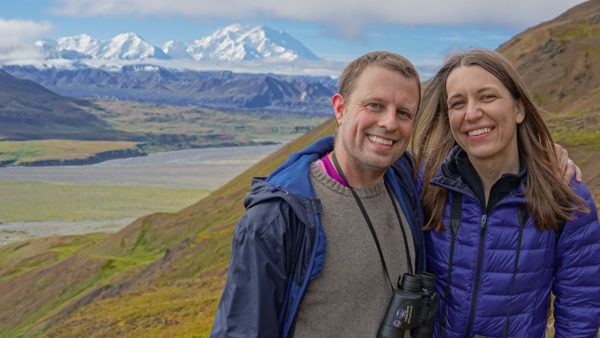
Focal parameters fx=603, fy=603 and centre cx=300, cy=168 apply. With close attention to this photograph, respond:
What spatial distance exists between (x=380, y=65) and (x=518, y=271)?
94.7 inches

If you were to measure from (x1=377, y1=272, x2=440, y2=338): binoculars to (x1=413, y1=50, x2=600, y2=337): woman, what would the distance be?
54cm

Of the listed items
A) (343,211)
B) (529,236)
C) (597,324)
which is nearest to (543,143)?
(529,236)

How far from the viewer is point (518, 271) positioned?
5.83 metres

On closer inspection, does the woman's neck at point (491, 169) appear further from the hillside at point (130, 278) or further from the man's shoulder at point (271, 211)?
the hillside at point (130, 278)

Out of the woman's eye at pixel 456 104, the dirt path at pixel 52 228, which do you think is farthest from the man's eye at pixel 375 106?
the dirt path at pixel 52 228

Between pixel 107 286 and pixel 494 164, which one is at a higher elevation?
pixel 494 164

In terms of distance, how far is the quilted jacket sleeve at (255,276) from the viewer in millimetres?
4992

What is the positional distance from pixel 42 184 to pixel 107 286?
15328 cm

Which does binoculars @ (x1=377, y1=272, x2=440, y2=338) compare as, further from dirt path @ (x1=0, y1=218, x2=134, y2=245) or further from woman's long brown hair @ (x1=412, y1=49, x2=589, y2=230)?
dirt path @ (x1=0, y1=218, x2=134, y2=245)

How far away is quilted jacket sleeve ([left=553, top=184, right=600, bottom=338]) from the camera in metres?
5.77

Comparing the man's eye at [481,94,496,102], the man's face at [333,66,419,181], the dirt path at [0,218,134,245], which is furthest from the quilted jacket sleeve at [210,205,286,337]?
the dirt path at [0,218,134,245]

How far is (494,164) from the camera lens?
603 centimetres

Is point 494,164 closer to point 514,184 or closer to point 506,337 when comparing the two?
point 514,184

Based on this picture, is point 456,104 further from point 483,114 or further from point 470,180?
point 470,180
